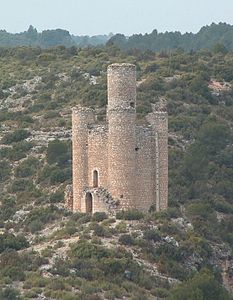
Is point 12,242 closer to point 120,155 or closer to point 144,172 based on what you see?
point 120,155

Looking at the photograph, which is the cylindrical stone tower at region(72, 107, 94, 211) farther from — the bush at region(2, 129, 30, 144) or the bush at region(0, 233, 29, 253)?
the bush at region(2, 129, 30, 144)

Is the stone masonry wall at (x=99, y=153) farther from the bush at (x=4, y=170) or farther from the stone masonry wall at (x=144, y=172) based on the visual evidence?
the bush at (x=4, y=170)

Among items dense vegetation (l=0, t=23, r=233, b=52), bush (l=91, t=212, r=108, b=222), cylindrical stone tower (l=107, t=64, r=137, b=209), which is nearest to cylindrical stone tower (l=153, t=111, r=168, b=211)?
cylindrical stone tower (l=107, t=64, r=137, b=209)

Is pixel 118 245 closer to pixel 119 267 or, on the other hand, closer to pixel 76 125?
pixel 119 267

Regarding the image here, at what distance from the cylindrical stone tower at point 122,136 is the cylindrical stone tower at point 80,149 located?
1.17 meters

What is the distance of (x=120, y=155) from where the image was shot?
32250 mm

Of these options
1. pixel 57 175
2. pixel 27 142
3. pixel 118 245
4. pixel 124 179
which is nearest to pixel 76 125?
pixel 124 179

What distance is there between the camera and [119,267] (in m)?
29.2

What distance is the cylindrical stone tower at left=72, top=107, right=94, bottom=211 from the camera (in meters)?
33.4

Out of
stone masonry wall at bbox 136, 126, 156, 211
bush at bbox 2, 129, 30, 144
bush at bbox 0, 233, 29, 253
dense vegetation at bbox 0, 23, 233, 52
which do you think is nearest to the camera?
bush at bbox 0, 233, 29, 253

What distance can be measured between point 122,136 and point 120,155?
599 mm

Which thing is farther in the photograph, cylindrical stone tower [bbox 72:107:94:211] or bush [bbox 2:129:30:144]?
bush [bbox 2:129:30:144]

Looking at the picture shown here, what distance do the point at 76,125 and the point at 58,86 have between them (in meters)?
27.1

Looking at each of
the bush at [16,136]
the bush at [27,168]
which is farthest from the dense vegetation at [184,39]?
the bush at [27,168]
